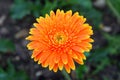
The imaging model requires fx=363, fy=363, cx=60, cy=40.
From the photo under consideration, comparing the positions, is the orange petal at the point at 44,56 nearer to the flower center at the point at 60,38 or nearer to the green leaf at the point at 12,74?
the flower center at the point at 60,38

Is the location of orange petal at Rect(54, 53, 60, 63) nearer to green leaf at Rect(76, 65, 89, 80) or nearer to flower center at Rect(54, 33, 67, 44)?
flower center at Rect(54, 33, 67, 44)

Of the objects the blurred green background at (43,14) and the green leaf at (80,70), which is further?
the blurred green background at (43,14)

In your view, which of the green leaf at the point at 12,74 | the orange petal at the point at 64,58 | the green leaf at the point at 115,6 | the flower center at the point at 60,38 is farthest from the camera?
the green leaf at the point at 115,6

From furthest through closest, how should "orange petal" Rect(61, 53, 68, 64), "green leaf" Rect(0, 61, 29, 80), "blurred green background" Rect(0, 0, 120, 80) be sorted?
"blurred green background" Rect(0, 0, 120, 80), "green leaf" Rect(0, 61, 29, 80), "orange petal" Rect(61, 53, 68, 64)

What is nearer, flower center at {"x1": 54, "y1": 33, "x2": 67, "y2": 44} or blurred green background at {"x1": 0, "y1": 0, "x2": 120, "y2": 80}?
flower center at {"x1": 54, "y1": 33, "x2": 67, "y2": 44}

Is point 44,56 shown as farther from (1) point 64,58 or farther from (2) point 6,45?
(2) point 6,45

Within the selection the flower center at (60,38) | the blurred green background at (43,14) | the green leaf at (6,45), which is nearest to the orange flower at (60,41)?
the flower center at (60,38)

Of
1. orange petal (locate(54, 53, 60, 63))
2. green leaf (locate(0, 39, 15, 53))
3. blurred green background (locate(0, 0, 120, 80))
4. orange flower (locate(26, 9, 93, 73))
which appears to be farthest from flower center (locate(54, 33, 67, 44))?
green leaf (locate(0, 39, 15, 53))
